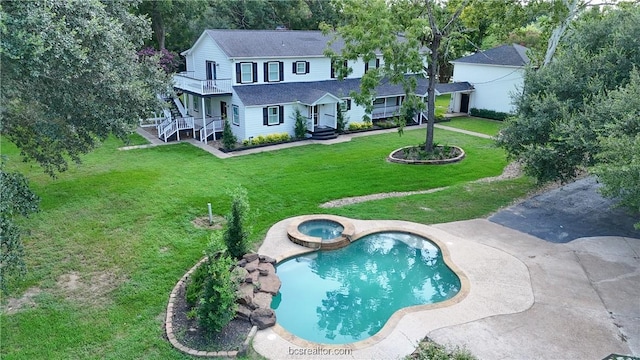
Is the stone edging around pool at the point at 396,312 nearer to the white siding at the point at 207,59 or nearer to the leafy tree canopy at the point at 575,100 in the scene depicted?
the leafy tree canopy at the point at 575,100

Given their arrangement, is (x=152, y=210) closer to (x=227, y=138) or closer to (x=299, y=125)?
(x=227, y=138)

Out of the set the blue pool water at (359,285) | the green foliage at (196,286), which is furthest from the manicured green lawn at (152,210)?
the blue pool water at (359,285)

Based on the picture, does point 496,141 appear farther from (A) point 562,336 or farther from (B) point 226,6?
(B) point 226,6

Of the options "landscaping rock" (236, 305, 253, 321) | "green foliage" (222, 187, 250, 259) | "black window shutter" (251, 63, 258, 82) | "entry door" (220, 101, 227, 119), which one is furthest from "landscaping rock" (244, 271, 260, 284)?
"entry door" (220, 101, 227, 119)

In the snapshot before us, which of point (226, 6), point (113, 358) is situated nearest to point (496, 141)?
point (113, 358)

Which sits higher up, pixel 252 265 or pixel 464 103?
pixel 464 103

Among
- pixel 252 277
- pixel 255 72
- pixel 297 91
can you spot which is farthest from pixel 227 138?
pixel 252 277

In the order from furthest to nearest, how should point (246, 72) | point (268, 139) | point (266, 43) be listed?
point (266, 43) < point (246, 72) < point (268, 139)
